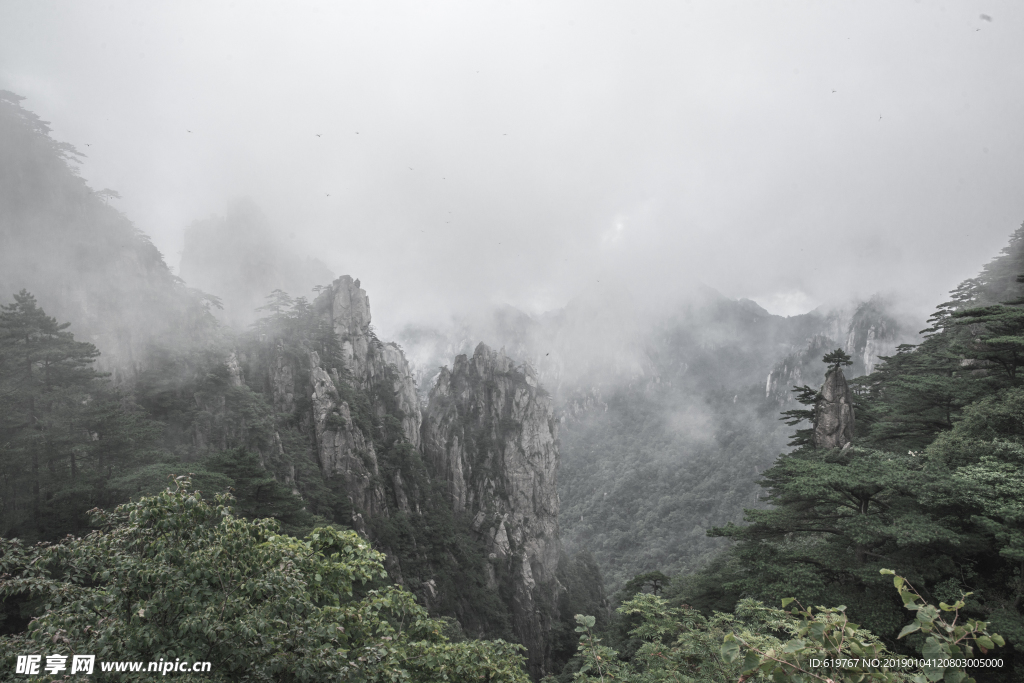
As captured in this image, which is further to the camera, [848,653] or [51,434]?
[51,434]

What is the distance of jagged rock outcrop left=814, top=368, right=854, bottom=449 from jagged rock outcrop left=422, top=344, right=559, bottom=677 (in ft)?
153

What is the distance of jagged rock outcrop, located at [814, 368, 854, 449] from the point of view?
17859 millimetres

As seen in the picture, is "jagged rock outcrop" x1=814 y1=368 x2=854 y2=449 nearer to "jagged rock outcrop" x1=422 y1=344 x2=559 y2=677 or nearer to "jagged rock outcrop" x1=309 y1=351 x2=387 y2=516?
"jagged rock outcrop" x1=309 y1=351 x2=387 y2=516

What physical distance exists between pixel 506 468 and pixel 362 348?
30.4 meters

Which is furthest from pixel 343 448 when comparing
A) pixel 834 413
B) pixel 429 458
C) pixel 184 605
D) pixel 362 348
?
pixel 834 413

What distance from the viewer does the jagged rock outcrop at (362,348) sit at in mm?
55531

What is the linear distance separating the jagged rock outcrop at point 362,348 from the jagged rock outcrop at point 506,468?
6.95 meters

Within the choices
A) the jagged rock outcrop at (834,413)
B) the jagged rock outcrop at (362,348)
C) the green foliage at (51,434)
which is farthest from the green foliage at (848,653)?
the jagged rock outcrop at (362,348)

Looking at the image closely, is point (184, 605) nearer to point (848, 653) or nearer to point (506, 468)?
point (848, 653)

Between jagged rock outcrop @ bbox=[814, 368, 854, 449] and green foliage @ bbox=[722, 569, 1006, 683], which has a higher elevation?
jagged rock outcrop @ bbox=[814, 368, 854, 449]

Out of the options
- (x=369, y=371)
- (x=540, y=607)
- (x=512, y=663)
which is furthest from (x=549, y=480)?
(x=512, y=663)

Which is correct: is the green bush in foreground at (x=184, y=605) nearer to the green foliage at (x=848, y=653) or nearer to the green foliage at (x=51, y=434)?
the green foliage at (x=848, y=653)

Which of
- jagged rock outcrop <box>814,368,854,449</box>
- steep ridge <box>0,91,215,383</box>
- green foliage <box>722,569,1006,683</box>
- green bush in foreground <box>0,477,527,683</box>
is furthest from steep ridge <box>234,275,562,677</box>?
green foliage <box>722,569,1006,683</box>

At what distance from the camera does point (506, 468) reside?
66500mm
